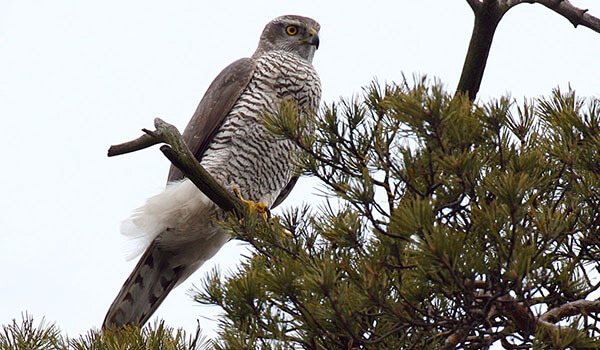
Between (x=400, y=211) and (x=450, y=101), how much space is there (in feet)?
1.31

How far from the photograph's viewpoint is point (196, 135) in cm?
528

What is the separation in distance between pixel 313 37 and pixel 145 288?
1953 mm

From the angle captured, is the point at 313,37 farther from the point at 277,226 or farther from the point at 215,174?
the point at 277,226

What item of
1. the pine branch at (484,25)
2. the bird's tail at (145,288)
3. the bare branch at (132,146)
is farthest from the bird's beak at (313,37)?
the bare branch at (132,146)

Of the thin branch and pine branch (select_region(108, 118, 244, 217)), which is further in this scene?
pine branch (select_region(108, 118, 244, 217))

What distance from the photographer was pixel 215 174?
16.9 ft

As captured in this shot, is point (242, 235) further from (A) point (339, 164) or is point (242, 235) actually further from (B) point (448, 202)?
(B) point (448, 202)

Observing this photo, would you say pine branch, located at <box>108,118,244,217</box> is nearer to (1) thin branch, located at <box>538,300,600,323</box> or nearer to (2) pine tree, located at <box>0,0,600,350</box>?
(2) pine tree, located at <box>0,0,600,350</box>

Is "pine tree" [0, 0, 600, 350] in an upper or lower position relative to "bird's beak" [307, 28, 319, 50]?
lower

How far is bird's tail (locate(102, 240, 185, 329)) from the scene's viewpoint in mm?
5078

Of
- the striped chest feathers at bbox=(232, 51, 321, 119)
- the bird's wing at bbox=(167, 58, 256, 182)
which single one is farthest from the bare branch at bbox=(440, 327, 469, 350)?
the bird's wing at bbox=(167, 58, 256, 182)

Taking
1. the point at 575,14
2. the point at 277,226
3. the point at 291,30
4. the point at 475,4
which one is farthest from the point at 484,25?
the point at 291,30

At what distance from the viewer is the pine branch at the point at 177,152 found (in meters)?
3.35

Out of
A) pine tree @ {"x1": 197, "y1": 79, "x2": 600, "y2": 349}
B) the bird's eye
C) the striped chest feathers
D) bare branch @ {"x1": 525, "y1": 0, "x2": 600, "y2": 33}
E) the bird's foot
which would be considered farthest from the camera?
the bird's eye
